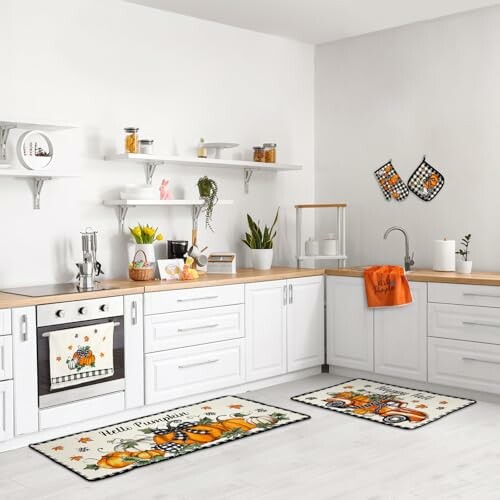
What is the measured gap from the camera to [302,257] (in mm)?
5453

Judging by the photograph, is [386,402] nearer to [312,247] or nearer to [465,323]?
[465,323]

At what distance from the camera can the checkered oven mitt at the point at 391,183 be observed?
17.9ft

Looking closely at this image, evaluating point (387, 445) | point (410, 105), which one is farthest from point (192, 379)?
point (410, 105)

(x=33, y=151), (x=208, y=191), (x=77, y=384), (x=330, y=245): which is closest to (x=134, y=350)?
(x=77, y=384)

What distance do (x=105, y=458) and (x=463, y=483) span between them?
1.66 metres

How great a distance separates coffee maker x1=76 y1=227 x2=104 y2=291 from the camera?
162 inches

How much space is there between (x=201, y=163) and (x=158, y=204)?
0.48m

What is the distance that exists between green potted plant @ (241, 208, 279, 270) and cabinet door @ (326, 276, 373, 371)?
0.47 meters

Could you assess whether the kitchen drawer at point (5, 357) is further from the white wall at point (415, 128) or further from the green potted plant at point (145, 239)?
the white wall at point (415, 128)

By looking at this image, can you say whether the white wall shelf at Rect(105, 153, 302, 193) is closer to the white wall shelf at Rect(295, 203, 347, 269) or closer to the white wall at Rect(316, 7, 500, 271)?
the white wall shelf at Rect(295, 203, 347, 269)

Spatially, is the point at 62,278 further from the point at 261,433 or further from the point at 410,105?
the point at 410,105

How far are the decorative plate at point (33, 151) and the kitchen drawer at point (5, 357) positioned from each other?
1.03 metres

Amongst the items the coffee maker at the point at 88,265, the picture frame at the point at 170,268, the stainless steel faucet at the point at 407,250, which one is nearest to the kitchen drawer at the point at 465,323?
the stainless steel faucet at the point at 407,250

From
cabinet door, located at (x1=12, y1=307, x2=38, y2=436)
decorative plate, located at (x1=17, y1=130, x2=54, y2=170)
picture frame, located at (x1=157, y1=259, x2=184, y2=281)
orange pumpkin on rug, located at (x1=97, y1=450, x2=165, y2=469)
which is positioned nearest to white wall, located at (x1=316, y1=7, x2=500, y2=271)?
picture frame, located at (x1=157, y1=259, x2=184, y2=281)
